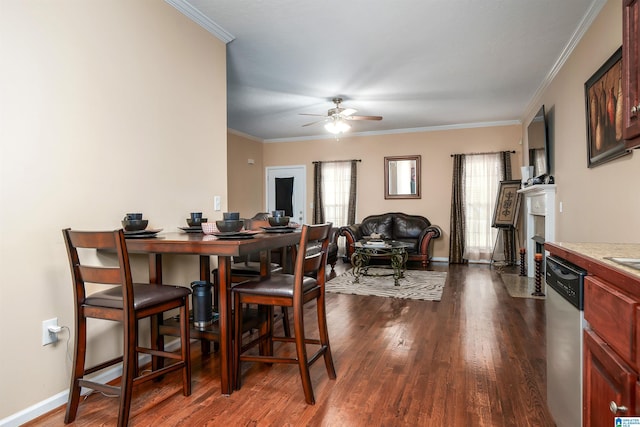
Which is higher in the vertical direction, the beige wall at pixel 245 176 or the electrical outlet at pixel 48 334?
the beige wall at pixel 245 176

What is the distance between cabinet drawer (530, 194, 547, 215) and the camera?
4617mm

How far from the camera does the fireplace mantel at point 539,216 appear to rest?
4.44m

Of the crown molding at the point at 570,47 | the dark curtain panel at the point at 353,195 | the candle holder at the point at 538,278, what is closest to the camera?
the crown molding at the point at 570,47

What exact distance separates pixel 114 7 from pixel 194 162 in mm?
1143

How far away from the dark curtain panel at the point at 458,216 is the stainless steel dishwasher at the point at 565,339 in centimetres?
555

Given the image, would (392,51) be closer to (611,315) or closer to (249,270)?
(249,270)

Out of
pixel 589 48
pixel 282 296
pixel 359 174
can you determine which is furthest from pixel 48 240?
pixel 359 174

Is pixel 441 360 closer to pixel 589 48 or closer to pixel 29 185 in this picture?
pixel 29 185

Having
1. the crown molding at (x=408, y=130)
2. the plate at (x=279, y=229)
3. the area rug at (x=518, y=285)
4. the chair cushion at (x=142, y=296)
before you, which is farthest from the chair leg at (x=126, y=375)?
the crown molding at (x=408, y=130)

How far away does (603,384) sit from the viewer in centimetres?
110

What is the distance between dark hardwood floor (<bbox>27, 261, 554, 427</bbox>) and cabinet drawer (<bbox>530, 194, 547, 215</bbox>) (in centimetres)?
172

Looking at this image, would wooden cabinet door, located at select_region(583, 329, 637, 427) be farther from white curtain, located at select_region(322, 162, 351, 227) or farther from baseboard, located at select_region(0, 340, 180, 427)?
white curtain, located at select_region(322, 162, 351, 227)

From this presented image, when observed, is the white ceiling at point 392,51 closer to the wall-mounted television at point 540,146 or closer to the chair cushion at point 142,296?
the wall-mounted television at point 540,146

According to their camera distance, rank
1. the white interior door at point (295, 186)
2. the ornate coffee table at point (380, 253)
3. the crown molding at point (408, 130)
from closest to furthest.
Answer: the ornate coffee table at point (380, 253)
the crown molding at point (408, 130)
the white interior door at point (295, 186)
